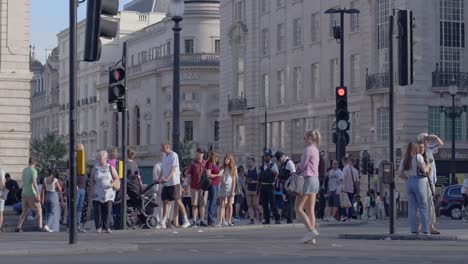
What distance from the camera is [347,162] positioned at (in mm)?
33875

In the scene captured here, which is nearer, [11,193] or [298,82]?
[11,193]

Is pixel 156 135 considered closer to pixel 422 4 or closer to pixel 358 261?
pixel 422 4

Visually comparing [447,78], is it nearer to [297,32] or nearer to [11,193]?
[297,32]

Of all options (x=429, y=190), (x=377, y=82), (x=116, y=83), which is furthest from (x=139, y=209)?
(x=377, y=82)

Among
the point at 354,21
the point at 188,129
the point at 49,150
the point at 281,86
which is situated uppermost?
the point at 354,21

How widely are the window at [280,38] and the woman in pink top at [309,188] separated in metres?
59.0

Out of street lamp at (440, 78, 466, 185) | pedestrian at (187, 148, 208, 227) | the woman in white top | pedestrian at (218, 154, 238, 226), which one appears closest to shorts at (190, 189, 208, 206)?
pedestrian at (187, 148, 208, 227)

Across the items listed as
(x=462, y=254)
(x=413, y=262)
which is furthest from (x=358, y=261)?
(x=462, y=254)

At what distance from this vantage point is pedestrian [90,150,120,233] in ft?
84.6

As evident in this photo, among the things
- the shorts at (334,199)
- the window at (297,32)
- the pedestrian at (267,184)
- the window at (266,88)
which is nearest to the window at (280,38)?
the window at (297,32)

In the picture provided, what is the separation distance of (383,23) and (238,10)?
807 inches

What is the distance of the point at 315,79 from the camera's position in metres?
76.4

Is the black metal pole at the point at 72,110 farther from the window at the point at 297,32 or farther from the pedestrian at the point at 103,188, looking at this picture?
the window at the point at 297,32

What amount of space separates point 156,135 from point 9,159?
46581mm
